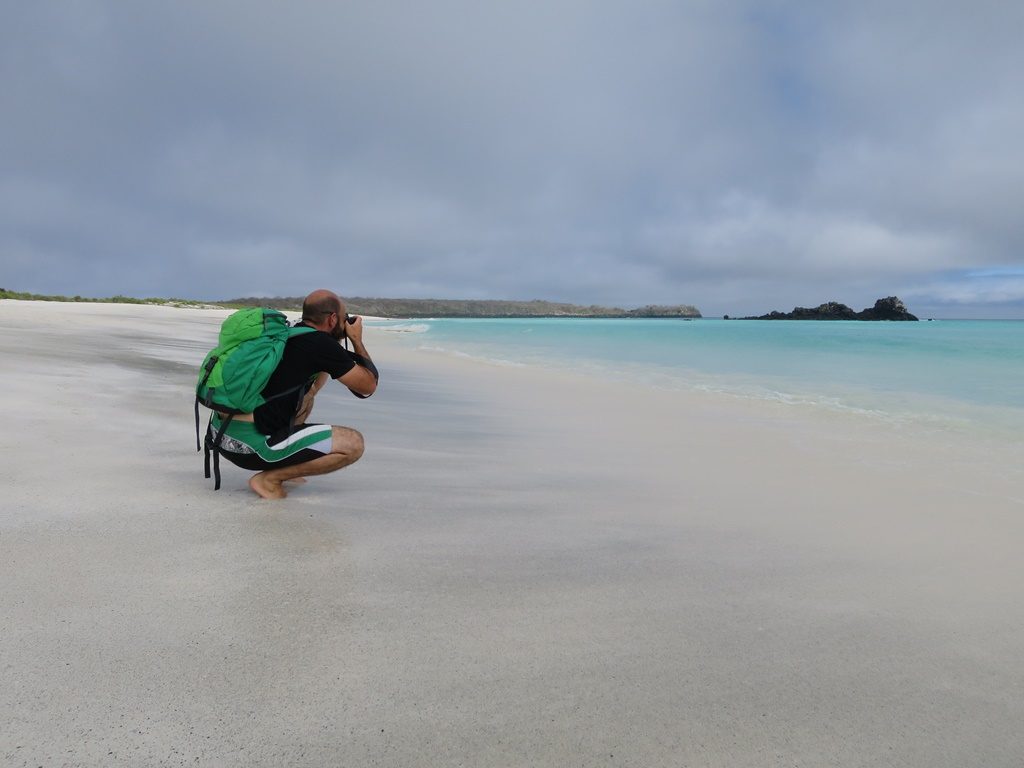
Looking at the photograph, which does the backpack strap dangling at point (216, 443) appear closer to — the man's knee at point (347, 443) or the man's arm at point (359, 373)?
the man's knee at point (347, 443)

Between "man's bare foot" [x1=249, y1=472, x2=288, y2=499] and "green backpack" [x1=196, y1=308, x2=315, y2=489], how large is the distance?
1.94ft

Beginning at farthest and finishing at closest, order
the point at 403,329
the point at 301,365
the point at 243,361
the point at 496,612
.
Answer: the point at 403,329 < the point at 301,365 < the point at 243,361 < the point at 496,612

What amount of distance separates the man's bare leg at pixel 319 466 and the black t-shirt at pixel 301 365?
1.25 feet

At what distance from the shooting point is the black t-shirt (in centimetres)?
377

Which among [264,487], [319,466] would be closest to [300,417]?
[319,466]

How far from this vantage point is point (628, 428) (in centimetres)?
818

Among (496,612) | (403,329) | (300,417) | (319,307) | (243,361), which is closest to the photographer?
(496,612)

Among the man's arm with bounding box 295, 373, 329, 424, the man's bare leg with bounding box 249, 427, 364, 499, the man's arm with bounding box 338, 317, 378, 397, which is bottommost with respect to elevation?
the man's bare leg with bounding box 249, 427, 364, 499

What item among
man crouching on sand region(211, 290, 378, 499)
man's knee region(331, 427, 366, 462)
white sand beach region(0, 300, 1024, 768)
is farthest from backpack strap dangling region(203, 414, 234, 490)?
man's knee region(331, 427, 366, 462)

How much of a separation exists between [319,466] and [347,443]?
248mm

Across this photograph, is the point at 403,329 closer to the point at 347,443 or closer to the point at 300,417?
the point at 300,417

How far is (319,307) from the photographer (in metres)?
3.99

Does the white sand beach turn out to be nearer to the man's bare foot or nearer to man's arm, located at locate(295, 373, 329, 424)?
the man's bare foot

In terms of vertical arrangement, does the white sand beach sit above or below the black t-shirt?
below
